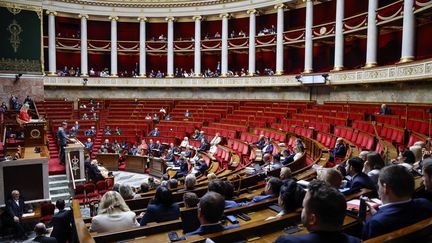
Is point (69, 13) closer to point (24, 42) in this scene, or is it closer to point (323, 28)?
point (24, 42)

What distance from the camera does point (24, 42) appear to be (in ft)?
63.2

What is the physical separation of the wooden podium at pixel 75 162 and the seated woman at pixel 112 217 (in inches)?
333

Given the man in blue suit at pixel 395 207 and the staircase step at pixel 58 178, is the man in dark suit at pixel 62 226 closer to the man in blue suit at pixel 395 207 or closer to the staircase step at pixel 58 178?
the man in blue suit at pixel 395 207

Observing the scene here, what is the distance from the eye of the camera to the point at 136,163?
15219 mm

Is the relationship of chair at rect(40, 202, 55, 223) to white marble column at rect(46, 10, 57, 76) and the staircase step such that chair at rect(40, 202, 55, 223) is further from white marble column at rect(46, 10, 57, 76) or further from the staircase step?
white marble column at rect(46, 10, 57, 76)

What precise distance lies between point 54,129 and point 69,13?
11471mm

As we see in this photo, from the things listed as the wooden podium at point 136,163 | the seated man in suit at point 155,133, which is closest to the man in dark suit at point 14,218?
the wooden podium at point 136,163

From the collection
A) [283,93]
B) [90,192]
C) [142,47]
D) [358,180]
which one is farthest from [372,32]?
[142,47]

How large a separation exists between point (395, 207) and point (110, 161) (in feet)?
47.7

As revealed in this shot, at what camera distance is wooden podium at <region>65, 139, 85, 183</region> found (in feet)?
37.1

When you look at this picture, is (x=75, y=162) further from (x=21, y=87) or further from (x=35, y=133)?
(x=21, y=87)

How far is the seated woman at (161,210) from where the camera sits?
12.8 feet

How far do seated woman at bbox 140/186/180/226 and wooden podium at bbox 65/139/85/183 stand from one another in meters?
8.37

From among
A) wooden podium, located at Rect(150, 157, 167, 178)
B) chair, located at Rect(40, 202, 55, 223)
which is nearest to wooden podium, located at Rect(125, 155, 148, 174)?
wooden podium, located at Rect(150, 157, 167, 178)
